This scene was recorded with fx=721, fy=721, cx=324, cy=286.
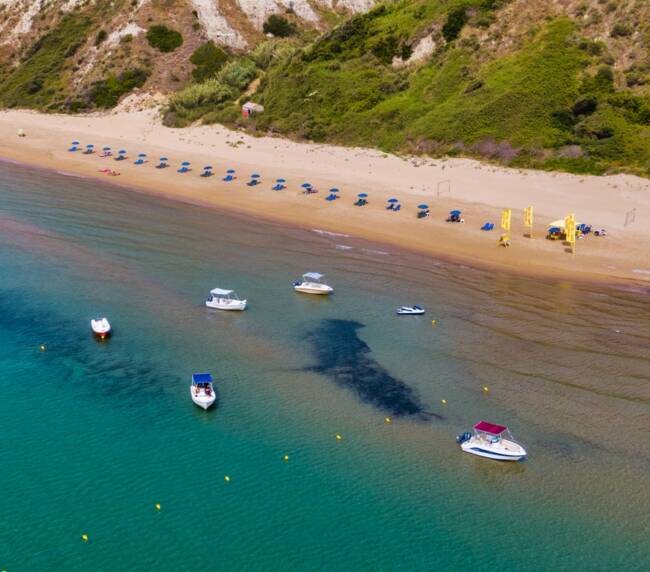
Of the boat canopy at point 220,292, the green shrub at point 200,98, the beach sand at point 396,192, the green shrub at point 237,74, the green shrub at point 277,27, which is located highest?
the green shrub at point 277,27

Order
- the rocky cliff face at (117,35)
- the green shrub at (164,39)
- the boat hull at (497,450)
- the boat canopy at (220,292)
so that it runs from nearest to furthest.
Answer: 1. the boat hull at (497,450)
2. the boat canopy at (220,292)
3. the rocky cliff face at (117,35)
4. the green shrub at (164,39)

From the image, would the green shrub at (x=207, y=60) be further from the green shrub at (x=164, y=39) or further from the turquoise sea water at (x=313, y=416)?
the turquoise sea water at (x=313, y=416)

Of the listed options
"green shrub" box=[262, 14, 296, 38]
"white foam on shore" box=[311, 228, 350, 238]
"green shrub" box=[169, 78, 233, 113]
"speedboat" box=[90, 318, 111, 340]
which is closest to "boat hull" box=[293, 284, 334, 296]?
"white foam on shore" box=[311, 228, 350, 238]

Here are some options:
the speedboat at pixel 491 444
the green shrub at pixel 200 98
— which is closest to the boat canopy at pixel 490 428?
the speedboat at pixel 491 444

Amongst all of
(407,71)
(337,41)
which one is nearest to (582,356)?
(407,71)

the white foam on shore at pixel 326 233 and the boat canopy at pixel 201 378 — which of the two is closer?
the boat canopy at pixel 201 378

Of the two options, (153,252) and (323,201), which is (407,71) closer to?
(323,201)

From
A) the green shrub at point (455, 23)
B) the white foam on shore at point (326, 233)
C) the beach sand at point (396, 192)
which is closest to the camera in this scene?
the beach sand at point (396, 192)
